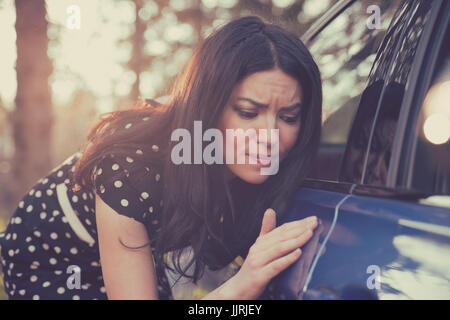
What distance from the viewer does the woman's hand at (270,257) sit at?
4.35ft

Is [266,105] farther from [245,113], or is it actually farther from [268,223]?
[268,223]

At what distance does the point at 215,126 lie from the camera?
1.74m

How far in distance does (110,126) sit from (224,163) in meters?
0.46

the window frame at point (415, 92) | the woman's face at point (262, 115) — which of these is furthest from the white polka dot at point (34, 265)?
the window frame at point (415, 92)

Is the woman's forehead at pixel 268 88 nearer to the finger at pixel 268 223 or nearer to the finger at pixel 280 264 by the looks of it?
the finger at pixel 268 223

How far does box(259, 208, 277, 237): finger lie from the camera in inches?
58.1

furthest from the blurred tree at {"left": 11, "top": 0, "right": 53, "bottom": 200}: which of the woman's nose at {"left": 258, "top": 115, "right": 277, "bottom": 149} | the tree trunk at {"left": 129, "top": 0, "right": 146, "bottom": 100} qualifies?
the woman's nose at {"left": 258, "top": 115, "right": 277, "bottom": 149}

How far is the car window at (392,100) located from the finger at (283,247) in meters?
0.24

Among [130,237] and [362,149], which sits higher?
[362,149]

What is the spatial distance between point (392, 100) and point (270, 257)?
1.83ft

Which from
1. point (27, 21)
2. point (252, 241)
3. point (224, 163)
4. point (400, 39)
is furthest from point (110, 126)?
point (27, 21)

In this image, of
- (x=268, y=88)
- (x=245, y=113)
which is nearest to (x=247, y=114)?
(x=245, y=113)
